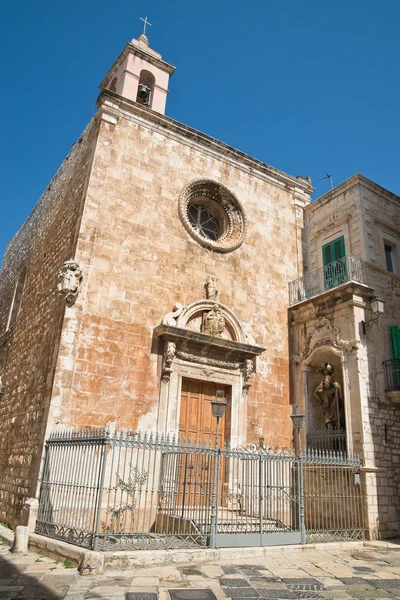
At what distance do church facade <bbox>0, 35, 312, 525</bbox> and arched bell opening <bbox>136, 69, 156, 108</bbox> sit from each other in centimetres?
5

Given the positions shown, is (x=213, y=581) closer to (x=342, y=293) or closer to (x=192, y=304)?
(x=192, y=304)

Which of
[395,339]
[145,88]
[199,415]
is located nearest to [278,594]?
[199,415]

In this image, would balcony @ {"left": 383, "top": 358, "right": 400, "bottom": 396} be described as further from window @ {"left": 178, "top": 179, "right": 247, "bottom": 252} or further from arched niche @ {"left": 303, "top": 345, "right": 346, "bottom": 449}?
window @ {"left": 178, "top": 179, "right": 247, "bottom": 252}

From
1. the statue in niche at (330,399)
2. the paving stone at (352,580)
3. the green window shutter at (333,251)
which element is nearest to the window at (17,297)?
the green window shutter at (333,251)

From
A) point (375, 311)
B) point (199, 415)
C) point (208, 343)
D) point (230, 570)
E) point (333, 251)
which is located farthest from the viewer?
point (333, 251)

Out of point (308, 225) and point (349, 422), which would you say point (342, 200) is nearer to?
point (308, 225)

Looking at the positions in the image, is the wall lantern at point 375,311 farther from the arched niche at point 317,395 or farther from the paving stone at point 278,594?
the paving stone at point 278,594

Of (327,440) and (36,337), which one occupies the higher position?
(36,337)

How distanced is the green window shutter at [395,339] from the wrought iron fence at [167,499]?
9.42 feet

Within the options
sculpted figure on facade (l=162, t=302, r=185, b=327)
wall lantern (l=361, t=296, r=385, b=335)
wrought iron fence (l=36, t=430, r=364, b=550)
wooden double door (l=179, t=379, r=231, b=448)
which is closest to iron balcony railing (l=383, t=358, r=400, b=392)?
wall lantern (l=361, t=296, r=385, b=335)

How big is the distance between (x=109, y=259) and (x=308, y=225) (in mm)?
6795

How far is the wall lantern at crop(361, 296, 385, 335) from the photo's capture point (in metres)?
10.6

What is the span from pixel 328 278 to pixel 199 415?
5.18 m

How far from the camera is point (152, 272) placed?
1054 cm
